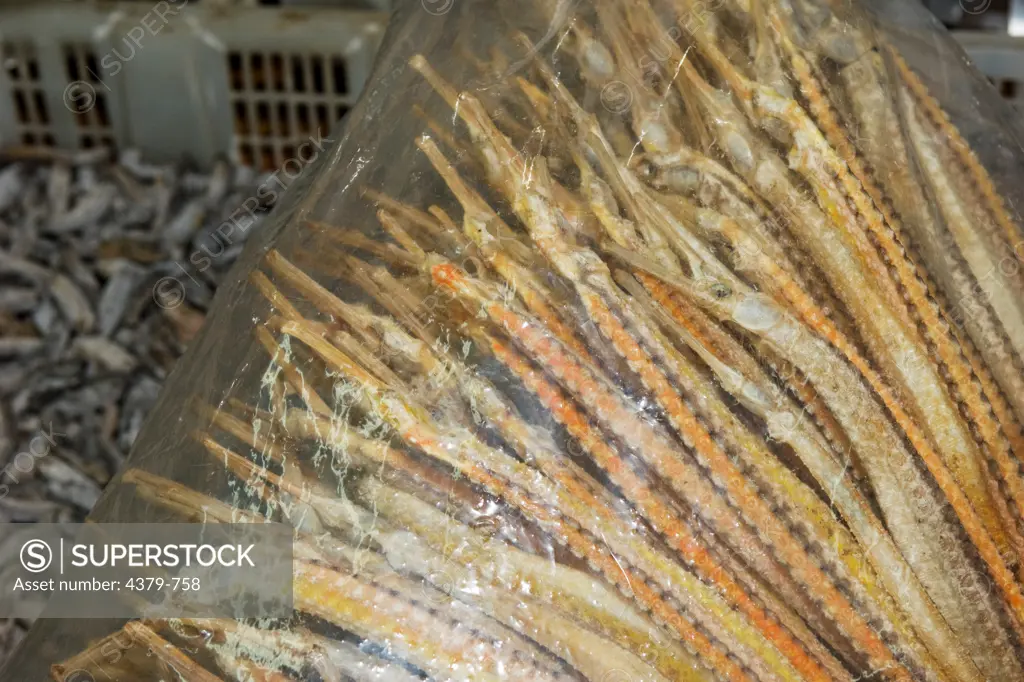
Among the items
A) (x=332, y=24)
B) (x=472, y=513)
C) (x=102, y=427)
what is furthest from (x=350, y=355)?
(x=332, y=24)

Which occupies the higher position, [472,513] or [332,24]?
[332,24]

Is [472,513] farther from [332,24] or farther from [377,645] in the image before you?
[332,24]

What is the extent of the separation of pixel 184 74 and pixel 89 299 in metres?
0.50

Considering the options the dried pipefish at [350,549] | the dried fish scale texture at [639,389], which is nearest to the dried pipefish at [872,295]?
the dried fish scale texture at [639,389]

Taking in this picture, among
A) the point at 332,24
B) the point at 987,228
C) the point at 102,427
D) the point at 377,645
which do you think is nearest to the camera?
the point at 377,645

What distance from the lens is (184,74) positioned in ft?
6.25

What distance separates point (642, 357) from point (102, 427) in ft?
4.25

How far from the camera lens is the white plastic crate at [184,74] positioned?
72.5 inches

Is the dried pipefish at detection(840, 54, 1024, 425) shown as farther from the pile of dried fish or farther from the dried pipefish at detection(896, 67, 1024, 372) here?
the pile of dried fish

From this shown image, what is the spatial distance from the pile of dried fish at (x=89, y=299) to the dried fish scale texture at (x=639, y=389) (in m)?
0.84

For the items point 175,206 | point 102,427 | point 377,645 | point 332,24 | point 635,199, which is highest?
point 332,24

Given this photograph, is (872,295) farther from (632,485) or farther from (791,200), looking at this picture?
(632,485)

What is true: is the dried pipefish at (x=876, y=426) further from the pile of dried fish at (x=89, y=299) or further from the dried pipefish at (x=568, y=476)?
the pile of dried fish at (x=89, y=299)

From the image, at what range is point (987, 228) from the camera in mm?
874
